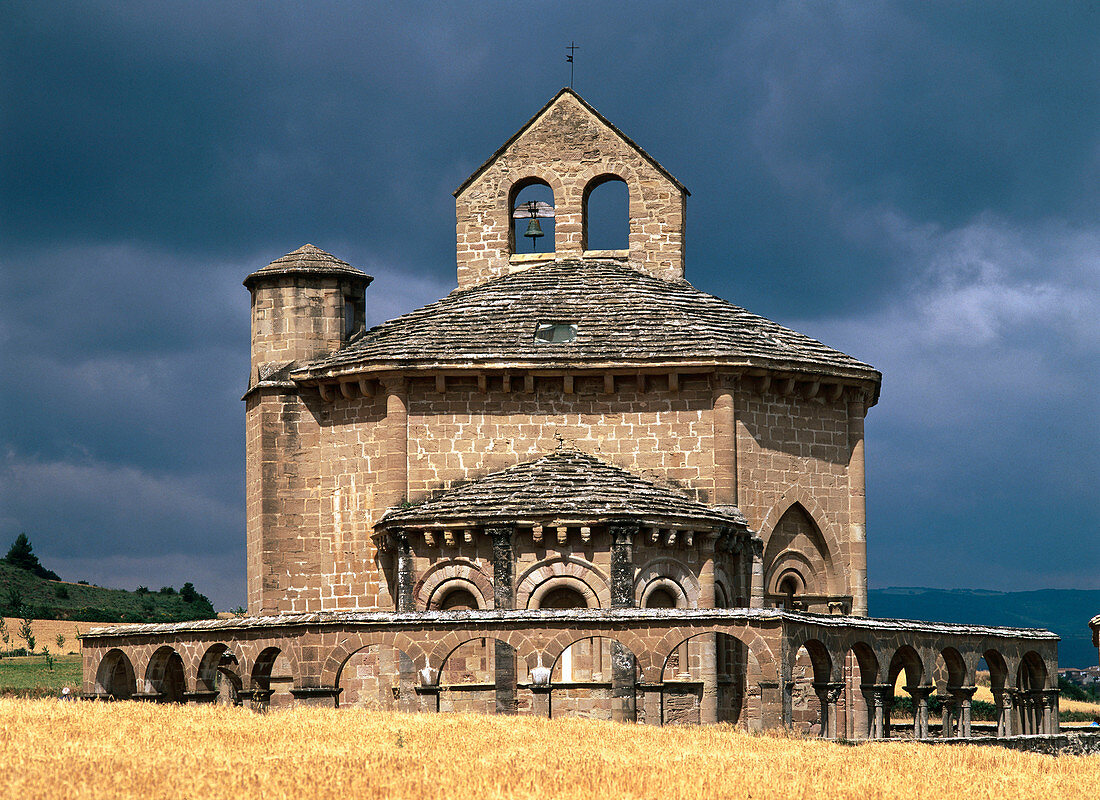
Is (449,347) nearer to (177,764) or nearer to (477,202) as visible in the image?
(477,202)

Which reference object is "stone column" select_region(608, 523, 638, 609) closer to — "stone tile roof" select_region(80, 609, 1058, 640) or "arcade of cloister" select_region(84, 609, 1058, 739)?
"arcade of cloister" select_region(84, 609, 1058, 739)

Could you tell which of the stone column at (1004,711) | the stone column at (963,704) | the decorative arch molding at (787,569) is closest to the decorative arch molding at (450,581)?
the decorative arch molding at (787,569)

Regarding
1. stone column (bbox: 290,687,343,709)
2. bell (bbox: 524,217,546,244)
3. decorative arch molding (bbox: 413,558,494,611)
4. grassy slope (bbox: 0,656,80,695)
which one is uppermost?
bell (bbox: 524,217,546,244)

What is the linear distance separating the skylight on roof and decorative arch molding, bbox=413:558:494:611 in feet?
17.4

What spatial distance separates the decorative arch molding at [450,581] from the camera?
28.3 meters

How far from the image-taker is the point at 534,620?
947 inches

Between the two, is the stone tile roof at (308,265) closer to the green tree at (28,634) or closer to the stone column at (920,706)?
the stone column at (920,706)

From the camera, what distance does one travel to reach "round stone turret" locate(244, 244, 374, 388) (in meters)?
32.3

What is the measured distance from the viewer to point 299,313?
32.5 meters

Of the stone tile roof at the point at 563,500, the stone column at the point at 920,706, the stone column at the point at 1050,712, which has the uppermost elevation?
the stone tile roof at the point at 563,500

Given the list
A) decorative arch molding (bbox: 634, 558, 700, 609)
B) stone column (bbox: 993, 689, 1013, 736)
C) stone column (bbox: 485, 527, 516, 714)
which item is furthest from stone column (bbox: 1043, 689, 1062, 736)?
stone column (bbox: 485, 527, 516, 714)

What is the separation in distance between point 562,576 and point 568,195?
1050 cm

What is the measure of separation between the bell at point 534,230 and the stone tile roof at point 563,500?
25.6 ft

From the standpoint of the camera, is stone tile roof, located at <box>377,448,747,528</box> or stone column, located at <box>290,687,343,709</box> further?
stone tile roof, located at <box>377,448,747,528</box>
